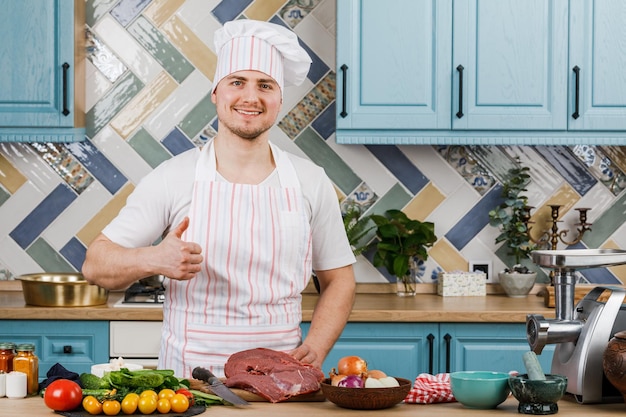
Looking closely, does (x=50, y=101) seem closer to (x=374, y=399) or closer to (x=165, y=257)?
(x=165, y=257)

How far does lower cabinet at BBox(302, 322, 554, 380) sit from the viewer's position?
371cm

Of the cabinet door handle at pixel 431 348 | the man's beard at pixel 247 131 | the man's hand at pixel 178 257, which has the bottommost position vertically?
the cabinet door handle at pixel 431 348

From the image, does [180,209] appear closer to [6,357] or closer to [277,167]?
[277,167]

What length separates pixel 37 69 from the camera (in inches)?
154

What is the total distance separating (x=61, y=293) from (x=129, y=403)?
1803 millimetres

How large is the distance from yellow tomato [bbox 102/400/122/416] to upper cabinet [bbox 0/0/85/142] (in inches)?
85.7

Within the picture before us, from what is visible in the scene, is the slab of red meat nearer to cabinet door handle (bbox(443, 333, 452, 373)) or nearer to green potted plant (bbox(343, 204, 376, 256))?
cabinet door handle (bbox(443, 333, 452, 373))

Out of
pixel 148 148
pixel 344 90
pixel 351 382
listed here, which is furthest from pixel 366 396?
pixel 148 148

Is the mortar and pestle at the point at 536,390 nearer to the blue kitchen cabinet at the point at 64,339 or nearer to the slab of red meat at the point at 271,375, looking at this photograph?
the slab of red meat at the point at 271,375

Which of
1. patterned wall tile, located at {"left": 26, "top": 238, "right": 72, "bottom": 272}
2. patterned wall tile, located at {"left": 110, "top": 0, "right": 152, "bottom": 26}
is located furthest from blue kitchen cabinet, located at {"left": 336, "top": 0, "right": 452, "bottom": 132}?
patterned wall tile, located at {"left": 26, "top": 238, "right": 72, "bottom": 272}

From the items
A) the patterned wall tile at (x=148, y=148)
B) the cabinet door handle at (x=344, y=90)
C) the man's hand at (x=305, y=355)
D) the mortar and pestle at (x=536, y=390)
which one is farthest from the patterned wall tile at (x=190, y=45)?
the mortar and pestle at (x=536, y=390)

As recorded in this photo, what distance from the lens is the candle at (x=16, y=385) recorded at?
2.16m

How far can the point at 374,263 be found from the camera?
14.0 ft

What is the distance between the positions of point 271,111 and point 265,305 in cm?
56
